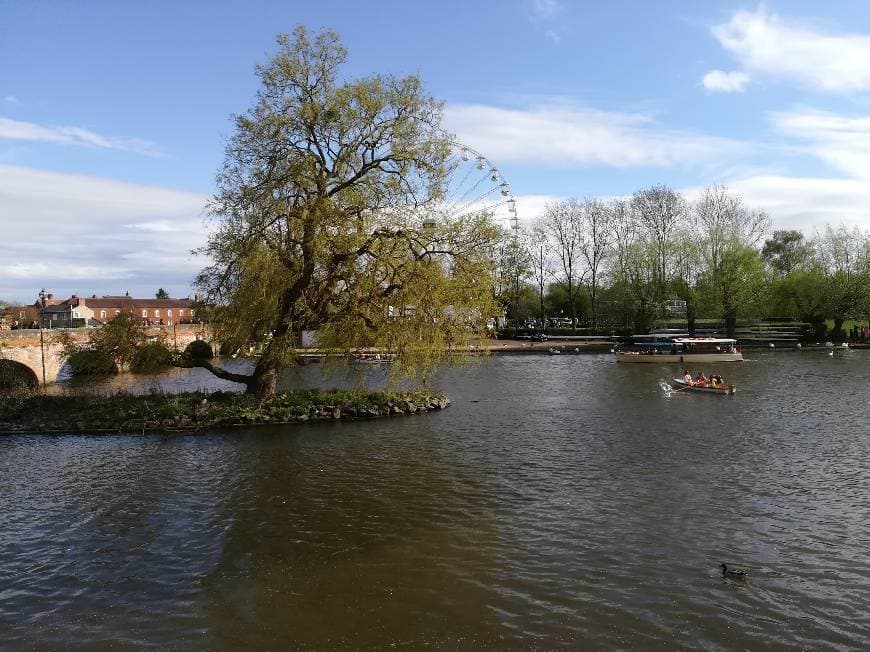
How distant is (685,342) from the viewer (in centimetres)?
5494

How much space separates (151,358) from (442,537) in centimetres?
1827

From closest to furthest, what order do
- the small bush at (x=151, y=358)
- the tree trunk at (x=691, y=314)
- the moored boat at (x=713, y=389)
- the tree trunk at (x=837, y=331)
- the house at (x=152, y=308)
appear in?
the small bush at (x=151, y=358), the moored boat at (x=713, y=389), the tree trunk at (x=837, y=331), the tree trunk at (x=691, y=314), the house at (x=152, y=308)

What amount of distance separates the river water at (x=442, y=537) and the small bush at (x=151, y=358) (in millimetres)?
3695

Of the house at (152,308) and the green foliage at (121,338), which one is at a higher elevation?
the house at (152,308)

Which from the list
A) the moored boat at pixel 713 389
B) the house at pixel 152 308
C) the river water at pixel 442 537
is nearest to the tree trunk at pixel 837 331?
the moored boat at pixel 713 389

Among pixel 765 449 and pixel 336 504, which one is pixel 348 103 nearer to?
pixel 336 504

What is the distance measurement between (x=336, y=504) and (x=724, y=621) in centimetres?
923

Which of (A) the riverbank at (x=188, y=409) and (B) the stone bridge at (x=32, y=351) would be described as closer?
(A) the riverbank at (x=188, y=409)

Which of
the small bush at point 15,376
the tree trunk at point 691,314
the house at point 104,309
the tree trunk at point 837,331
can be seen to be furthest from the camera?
the house at point 104,309

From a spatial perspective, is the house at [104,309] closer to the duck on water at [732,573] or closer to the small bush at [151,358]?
the small bush at [151,358]

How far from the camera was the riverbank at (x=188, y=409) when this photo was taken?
2616 cm

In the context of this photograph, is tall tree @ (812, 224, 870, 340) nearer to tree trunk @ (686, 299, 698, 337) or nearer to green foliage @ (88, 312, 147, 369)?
tree trunk @ (686, 299, 698, 337)

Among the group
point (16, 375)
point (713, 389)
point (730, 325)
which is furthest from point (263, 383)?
point (730, 325)

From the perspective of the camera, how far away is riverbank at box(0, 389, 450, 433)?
2616 centimetres
